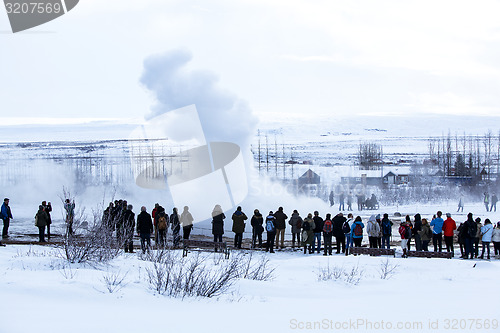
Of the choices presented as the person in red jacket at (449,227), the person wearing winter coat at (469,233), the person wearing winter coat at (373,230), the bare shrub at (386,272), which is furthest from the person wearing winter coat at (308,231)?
the person wearing winter coat at (469,233)

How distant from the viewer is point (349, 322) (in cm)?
707

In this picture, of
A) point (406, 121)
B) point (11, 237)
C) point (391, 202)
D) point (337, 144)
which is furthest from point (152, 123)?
point (406, 121)

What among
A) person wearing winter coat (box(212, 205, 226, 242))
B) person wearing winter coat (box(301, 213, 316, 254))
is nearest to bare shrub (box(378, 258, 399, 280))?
person wearing winter coat (box(301, 213, 316, 254))

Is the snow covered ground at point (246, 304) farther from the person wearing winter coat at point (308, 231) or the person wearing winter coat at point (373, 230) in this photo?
the person wearing winter coat at point (308, 231)

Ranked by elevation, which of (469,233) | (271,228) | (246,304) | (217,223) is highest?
(217,223)

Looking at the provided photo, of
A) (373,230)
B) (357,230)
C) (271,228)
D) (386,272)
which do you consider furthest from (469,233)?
(271,228)

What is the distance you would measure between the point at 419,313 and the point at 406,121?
638 ft

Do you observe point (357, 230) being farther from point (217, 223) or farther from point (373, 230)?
point (217, 223)

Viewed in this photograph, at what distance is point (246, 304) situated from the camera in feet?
25.5

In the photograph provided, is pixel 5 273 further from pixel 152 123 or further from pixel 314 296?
pixel 152 123

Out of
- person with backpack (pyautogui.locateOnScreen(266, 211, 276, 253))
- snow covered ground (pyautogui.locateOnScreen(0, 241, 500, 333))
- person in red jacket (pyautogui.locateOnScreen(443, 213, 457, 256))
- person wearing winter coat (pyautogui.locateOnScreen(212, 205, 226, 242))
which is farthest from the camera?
person wearing winter coat (pyautogui.locateOnScreen(212, 205, 226, 242))

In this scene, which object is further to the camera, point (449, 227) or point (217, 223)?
point (217, 223)

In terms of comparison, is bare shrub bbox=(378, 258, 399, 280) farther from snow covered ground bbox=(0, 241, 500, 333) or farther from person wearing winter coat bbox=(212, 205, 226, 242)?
person wearing winter coat bbox=(212, 205, 226, 242)

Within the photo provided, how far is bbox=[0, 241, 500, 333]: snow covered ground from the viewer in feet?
20.8
